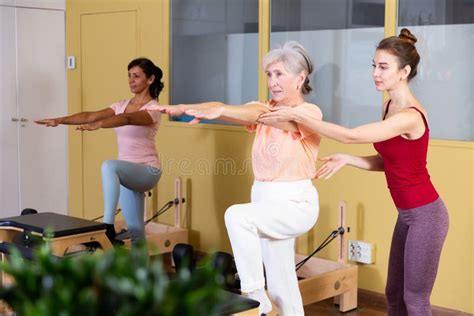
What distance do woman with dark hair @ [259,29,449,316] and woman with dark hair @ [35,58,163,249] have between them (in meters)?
1.60

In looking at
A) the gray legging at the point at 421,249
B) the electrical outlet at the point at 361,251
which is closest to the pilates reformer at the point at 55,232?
the electrical outlet at the point at 361,251

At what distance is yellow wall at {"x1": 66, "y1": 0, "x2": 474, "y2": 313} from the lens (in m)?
3.80

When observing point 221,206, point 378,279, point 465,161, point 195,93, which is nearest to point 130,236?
point 221,206

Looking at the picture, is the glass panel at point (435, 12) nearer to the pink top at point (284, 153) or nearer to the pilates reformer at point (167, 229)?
the pink top at point (284, 153)

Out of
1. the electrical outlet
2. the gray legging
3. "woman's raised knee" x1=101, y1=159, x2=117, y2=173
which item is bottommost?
the electrical outlet

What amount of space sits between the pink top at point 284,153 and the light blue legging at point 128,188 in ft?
4.57

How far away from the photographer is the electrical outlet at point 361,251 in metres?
4.14

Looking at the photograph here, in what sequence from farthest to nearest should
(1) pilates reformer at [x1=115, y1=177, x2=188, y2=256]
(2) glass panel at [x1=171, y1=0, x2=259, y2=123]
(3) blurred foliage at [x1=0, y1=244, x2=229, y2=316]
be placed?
(1) pilates reformer at [x1=115, y1=177, x2=188, y2=256] < (2) glass panel at [x1=171, y1=0, x2=259, y2=123] < (3) blurred foliage at [x1=0, y1=244, x2=229, y2=316]

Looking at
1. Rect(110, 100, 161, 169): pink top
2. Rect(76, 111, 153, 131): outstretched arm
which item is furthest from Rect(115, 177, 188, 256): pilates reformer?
Rect(76, 111, 153, 131): outstretched arm

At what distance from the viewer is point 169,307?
3.54ft

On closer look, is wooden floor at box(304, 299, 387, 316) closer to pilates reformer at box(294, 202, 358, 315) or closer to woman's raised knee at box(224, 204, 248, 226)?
pilates reformer at box(294, 202, 358, 315)

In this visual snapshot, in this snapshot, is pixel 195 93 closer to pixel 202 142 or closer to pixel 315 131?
pixel 202 142

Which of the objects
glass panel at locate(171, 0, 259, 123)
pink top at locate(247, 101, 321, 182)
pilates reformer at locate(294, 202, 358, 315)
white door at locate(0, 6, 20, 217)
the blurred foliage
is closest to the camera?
the blurred foliage

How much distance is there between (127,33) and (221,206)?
1420mm
